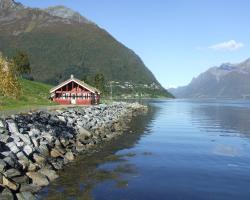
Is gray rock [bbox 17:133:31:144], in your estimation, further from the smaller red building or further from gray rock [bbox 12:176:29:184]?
the smaller red building

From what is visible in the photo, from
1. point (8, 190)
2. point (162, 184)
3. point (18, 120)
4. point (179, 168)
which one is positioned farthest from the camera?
point (18, 120)

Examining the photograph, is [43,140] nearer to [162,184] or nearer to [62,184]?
[62,184]

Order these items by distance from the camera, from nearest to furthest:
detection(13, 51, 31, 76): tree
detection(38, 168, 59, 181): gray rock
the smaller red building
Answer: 1. detection(38, 168, 59, 181): gray rock
2. the smaller red building
3. detection(13, 51, 31, 76): tree

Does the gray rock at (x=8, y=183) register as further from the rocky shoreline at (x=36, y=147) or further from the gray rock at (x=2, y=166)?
the gray rock at (x=2, y=166)

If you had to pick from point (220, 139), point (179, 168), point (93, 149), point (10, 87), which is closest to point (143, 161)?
point (179, 168)

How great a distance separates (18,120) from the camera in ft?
139

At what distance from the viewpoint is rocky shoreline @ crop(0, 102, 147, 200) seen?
2633cm

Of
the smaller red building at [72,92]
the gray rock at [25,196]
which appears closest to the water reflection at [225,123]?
the smaller red building at [72,92]

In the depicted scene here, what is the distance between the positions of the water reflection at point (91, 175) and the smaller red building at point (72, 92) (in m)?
65.0

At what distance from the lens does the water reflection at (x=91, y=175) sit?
87.1ft

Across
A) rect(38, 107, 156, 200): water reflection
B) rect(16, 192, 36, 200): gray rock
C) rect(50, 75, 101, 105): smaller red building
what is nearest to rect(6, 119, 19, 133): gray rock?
rect(38, 107, 156, 200): water reflection

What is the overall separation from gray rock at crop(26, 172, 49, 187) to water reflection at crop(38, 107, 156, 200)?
1.84 feet

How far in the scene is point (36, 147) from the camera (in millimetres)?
34969

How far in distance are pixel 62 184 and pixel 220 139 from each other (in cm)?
3700
